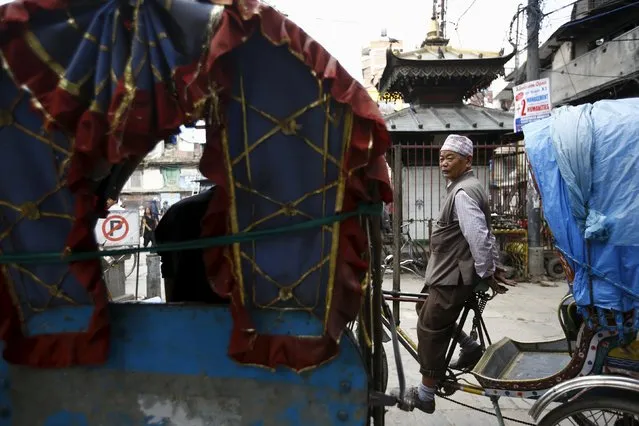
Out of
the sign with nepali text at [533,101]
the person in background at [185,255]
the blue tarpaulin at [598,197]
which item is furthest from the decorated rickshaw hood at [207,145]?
the sign with nepali text at [533,101]

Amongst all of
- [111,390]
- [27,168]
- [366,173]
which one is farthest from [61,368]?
[366,173]

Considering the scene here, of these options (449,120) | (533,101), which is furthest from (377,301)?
(449,120)

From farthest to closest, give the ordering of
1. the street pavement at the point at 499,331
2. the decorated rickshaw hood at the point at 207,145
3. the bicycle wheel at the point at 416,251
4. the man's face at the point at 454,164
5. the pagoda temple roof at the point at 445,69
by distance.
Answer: the pagoda temple roof at the point at 445,69 < the bicycle wheel at the point at 416,251 < the street pavement at the point at 499,331 < the man's face at the point at 454,164 < the decorated rickshaw hood at the point at 207,145

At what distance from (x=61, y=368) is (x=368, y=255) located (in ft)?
4.44

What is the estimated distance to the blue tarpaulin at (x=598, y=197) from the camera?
86.7 inches

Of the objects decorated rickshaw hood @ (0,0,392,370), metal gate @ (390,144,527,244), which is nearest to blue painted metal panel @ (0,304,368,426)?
decorated rickshaw hood @ (0,0,392,370)

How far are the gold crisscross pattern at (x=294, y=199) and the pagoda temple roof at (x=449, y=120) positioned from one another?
8313 mm

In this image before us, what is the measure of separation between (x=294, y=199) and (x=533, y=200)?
25.7ft

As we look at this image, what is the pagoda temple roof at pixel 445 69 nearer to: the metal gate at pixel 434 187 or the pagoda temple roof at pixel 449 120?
the pagoda temple roof at pixel 449 120

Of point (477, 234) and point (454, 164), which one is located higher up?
point (454, 164)

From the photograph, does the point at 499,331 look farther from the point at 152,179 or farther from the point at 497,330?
the point at 152,179

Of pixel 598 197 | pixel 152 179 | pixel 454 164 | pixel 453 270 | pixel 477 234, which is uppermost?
pixel 152 179

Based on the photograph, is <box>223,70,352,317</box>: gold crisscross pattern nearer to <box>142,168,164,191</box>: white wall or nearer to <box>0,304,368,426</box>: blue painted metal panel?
<box>0,304,368,426</box>: blue painted metal panel

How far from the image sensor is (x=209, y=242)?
72.2 inches
